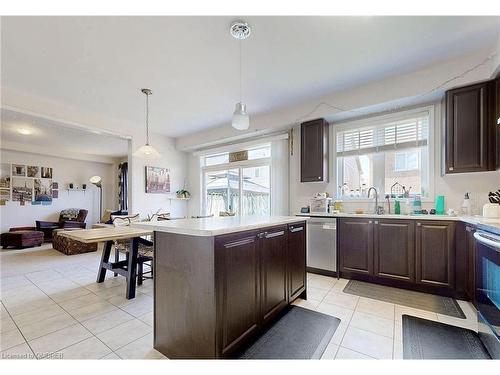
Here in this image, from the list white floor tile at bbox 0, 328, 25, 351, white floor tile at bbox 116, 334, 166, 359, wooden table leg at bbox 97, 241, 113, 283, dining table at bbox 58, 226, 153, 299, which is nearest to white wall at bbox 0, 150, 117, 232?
wooden table leg at bbox 97, 241, 113, 283

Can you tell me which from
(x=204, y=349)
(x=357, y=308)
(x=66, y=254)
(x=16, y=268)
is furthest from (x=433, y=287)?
(x=66, y=254)

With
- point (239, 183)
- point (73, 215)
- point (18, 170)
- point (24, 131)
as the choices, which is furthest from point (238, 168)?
point (18, 170)

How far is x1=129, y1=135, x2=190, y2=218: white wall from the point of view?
4992 mm

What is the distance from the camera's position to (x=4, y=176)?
6.25 metres

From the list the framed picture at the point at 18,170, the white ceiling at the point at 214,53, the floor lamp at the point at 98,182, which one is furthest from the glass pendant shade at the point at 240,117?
the framed picture at the point at 18,170

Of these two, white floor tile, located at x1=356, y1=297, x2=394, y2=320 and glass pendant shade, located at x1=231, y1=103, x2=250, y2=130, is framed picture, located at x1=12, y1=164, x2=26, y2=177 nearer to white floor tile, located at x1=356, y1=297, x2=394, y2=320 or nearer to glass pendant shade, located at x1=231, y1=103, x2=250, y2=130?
glass pendant shade, located at x1=231, y1=103, x2=250, y2=130

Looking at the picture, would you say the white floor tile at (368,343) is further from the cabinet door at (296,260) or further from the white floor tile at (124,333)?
the white floor tile at (124,333)

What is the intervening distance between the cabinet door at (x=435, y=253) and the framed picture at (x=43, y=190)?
29.8 feet

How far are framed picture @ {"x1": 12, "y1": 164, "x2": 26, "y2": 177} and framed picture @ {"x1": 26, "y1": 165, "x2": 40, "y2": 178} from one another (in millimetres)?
84

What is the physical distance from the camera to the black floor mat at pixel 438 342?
1.66 m

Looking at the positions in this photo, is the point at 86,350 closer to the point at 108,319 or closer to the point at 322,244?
the point at 108,319

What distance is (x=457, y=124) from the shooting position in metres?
2.66
